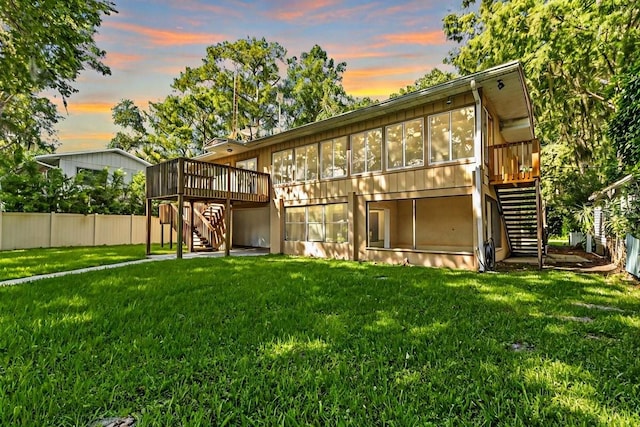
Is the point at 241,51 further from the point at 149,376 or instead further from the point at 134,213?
the point at 149,376

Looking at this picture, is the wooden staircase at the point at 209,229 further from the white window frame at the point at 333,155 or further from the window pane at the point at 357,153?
the window pane at the point at 357,153

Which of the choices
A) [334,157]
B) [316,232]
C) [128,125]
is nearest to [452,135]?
[334,157]

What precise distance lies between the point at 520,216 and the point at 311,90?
68.9ft

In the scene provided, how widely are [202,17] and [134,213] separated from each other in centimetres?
1243

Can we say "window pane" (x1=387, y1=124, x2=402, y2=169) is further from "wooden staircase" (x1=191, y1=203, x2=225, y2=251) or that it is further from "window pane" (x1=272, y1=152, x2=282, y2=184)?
"wooden staircase" (x1=191, y1=203, x2=225, y2=251)

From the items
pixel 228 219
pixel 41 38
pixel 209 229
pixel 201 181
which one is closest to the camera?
pixel 41 38

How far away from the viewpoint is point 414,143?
385 inches

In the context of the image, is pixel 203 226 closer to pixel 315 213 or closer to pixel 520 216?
pixel 315 213

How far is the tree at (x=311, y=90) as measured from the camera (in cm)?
2780

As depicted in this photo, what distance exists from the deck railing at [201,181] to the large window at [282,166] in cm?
75

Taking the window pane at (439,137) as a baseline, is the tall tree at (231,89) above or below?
above

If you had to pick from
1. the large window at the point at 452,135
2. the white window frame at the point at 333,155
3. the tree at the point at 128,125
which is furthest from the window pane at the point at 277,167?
the tree at the point at 128,125

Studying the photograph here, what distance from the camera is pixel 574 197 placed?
1741 cm

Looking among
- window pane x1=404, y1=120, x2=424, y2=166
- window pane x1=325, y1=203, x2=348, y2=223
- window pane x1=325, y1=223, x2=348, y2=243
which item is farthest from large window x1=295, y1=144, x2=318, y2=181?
window pane x1=404, y1=120, x2=424, y2=166
